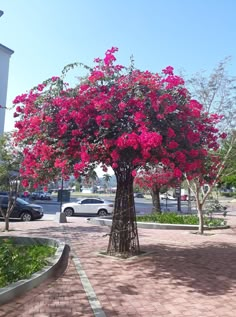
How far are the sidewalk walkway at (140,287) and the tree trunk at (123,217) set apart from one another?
430mm

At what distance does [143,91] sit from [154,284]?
3.89 meters

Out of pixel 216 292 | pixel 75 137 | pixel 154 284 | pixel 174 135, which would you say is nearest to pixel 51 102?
pixel 75 137

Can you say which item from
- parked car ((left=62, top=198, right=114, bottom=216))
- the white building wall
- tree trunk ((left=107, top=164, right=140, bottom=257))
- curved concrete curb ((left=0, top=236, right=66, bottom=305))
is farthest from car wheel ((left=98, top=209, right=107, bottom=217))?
curved concrete curb ((left=0, top=236, right=66, bottom=305))

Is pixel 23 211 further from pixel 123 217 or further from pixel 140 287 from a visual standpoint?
pixel 140 287

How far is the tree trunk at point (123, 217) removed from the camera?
878 cm

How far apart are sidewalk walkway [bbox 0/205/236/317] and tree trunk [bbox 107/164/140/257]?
0.43m

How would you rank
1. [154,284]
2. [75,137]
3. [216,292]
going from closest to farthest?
[216,292] < [154,284] < [75,137]

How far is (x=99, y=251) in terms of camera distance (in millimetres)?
9594

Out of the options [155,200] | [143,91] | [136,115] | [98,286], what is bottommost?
[98,286]

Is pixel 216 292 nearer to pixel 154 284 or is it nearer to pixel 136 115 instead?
pixel 154 284

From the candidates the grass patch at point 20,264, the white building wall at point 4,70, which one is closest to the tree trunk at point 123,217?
the grass patch at point 20,264

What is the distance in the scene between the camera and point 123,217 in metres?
8.77

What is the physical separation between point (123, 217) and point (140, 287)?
2.62 m

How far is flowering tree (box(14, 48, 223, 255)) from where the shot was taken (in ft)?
24.4
